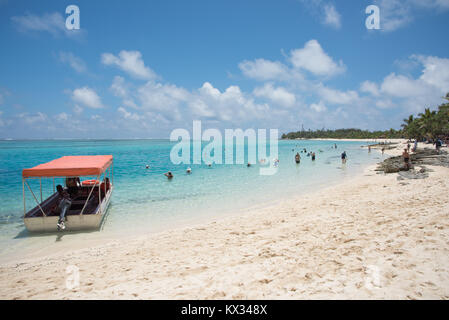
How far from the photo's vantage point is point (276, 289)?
391 cm

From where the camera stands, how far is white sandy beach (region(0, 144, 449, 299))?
387cm

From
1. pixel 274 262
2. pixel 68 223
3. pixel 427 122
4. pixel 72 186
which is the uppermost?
pixel 427 122

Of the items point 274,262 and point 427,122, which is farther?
point 427,122

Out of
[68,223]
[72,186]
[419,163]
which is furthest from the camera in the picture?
[419,163]

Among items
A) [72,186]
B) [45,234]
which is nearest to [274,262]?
[45,234]

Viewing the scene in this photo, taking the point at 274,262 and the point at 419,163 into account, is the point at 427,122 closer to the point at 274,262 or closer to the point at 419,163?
the point at 419,163

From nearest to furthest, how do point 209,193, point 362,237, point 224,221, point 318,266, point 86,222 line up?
1. point 318,266
2. point 362,237
3. point 86,222
4. point 224,221
5. point 209,193

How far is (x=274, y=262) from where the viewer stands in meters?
4.96

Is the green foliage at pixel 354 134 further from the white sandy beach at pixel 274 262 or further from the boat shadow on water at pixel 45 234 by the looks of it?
the boat shadow on water at pixel 45 234

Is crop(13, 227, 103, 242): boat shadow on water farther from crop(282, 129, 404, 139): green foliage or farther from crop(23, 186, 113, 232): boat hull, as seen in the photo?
crop(282, 129, 404, 139): green foliage

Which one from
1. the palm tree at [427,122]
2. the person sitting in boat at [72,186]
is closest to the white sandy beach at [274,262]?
the person sitting in boat at [72,186]
